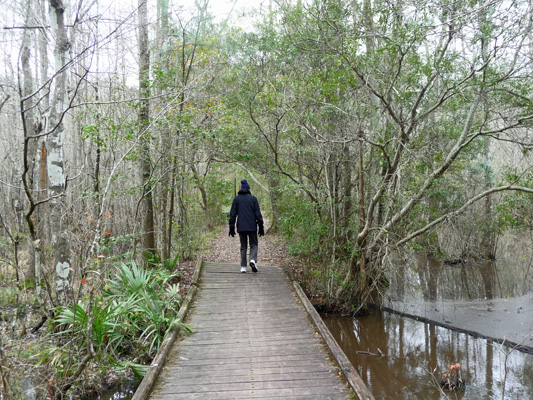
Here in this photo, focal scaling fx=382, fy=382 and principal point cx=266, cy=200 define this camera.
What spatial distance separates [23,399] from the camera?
5285 millimetres

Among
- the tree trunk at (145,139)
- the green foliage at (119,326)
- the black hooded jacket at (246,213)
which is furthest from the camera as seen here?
the black hooded jacket at (246,213)

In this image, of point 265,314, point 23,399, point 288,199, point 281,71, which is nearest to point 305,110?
point 281,71

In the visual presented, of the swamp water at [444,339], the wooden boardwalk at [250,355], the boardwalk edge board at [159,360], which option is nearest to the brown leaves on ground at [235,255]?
the wooden boardwalk at [250,355]

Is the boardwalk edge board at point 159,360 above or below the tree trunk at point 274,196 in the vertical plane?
below

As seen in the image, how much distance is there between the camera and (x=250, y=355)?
16.8 ft

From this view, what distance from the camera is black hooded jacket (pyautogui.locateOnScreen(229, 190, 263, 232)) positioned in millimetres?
8828

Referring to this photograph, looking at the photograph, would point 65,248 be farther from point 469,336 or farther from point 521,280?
point 521,280

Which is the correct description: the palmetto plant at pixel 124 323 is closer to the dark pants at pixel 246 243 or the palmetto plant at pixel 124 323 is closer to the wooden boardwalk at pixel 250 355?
the wooden boardwalk at pixel 250 355

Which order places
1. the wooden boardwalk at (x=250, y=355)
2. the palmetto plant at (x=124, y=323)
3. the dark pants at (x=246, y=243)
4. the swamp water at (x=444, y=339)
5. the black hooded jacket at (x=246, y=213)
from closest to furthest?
1. the wooden boardwalk at (x=250, y=355)
2. the palmetto plant at (x=124, y=323)
3. the swamp water at (x=444, y=339)
4. the black hooded jacket at (x=246, y=213)
5. the dark pants at (x=246, y=243)

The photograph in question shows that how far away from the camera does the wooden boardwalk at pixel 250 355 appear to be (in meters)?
4.23

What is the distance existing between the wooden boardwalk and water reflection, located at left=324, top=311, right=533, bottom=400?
1.79 meters

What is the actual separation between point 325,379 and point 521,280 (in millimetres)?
11611

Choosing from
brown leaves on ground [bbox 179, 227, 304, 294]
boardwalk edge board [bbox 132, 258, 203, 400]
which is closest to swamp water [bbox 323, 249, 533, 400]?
brown leaves on ground [bbox 179, 227, 304, 294]

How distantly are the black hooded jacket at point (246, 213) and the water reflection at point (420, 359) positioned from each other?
10.1 feet
